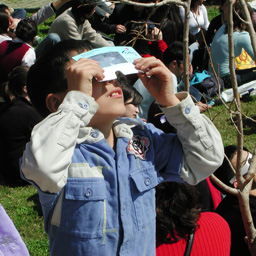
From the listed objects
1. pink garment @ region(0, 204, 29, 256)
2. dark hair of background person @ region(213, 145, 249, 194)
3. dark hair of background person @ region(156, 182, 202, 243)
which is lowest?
dark hair of background person @ region(213, 145, 249, 194)

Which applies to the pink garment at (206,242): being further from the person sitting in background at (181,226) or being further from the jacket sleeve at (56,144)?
the jacket sleeve at (56,144)

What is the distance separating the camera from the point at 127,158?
1.57m

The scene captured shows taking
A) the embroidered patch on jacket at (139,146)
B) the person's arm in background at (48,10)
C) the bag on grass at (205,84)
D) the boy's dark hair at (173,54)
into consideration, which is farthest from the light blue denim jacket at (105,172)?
the person's arm in background at (48,10)

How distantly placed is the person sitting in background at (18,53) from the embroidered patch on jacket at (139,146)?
4.45 meters

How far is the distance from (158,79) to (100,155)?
1.26 ft

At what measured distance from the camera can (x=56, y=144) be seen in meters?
1.37

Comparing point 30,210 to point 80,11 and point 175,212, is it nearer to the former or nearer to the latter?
point 175,212

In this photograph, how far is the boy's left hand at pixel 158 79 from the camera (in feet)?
5.08

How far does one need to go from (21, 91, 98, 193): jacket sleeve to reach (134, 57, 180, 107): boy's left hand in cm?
24

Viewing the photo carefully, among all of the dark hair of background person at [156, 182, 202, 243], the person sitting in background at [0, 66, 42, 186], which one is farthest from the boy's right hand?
the person sitting in background at [0, 66, 42, 186]


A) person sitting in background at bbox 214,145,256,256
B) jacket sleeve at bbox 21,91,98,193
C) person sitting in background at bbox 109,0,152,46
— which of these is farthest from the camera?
person sitting in background at bbox 109,0,152,46

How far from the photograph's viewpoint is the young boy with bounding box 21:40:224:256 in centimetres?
140

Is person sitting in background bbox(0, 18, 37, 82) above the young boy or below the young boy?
below

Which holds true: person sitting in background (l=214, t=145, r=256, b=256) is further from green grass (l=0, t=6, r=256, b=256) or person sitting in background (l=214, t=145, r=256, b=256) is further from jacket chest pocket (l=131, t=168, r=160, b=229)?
jacket chest pocket (l=131, t=168, r=160, b=229)
